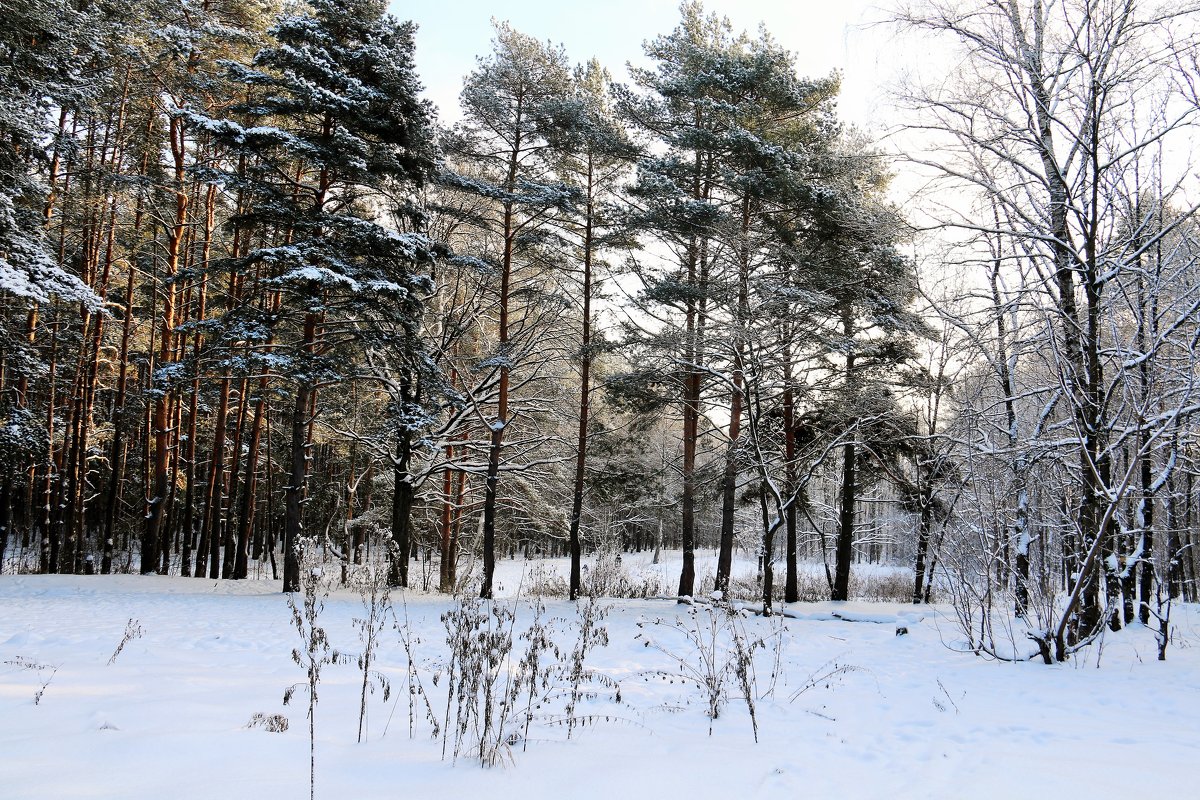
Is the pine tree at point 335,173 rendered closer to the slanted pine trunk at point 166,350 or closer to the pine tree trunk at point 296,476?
the pine tree trunk at point 296,476

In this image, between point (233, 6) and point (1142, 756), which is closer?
point (1142, 756)

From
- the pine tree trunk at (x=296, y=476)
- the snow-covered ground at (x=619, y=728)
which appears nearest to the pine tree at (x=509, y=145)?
the pine tree trunk at (x=296, y=476)

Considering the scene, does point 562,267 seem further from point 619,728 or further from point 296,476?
point 619,728

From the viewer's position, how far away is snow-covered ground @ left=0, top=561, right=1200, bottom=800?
2918 millimetres

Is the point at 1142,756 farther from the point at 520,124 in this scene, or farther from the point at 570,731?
the point at 520,124

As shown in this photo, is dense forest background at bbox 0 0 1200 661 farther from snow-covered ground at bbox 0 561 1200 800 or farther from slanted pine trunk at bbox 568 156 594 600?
snow-covered ground at bbox 0 561 1200 800

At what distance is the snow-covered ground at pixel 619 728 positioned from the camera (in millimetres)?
2918

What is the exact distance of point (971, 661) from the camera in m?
7.21

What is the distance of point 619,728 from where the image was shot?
4.18 m

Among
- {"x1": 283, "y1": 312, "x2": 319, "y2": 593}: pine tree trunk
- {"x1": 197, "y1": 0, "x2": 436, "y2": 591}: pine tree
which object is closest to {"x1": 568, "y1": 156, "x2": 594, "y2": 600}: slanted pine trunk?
{"x1": 197, "y1": 0, "x2": 436, "y2": 591}: pine tree

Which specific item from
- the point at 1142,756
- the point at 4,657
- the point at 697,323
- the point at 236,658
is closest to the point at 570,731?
the point at 1142,756

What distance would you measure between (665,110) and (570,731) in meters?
13.4

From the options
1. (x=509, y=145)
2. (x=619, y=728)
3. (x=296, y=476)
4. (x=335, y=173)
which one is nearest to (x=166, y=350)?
(x=296, y=476)

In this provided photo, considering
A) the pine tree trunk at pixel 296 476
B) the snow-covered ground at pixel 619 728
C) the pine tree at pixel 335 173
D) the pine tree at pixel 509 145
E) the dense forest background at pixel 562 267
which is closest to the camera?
the snow-covered ground at pixel 619 728
